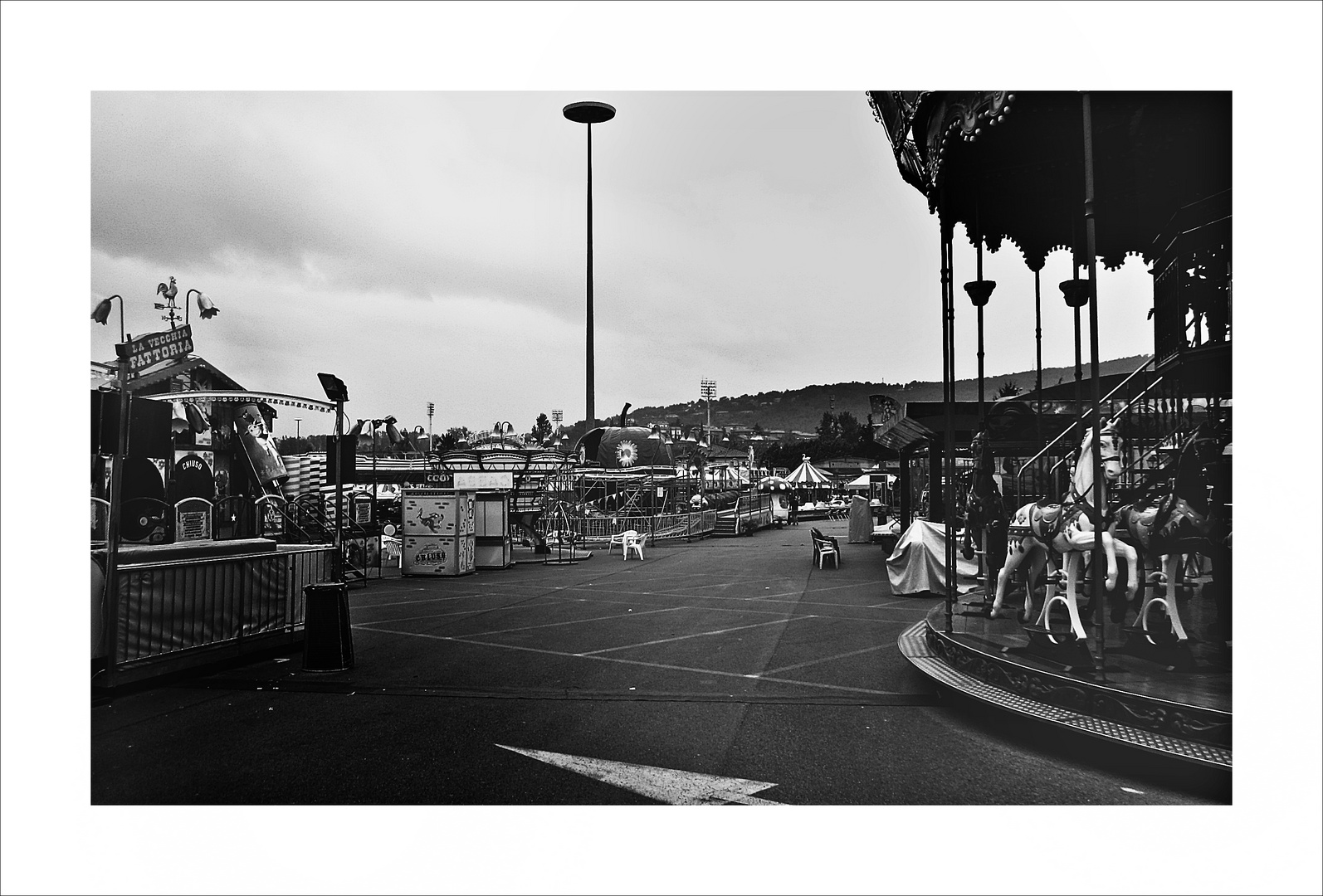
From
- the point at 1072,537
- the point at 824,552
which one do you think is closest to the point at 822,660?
the point at 1072,537

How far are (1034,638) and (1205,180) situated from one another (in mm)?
5641

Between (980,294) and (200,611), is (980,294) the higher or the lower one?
the higher one

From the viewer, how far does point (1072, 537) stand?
615cm

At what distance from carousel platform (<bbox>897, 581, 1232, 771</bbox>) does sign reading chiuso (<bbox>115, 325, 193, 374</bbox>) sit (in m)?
6.42

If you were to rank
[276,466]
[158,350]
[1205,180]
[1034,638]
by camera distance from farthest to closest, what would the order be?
1. [276,466]
2. [1205,180]
3. [158,350]
4. [1034,638]

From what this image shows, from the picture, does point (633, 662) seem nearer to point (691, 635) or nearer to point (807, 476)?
point (691, 635)

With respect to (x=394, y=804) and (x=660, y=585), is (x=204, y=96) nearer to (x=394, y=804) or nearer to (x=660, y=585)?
(x=394, y=804)

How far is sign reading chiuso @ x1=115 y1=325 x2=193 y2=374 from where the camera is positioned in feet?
21.2

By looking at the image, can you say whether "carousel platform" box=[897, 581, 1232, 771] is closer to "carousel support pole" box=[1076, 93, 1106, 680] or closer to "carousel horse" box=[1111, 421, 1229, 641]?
"carousel support pole" box=[1076, 93, 1106, 680]

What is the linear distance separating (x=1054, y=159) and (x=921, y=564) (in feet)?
18.8

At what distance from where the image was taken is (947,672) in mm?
5938

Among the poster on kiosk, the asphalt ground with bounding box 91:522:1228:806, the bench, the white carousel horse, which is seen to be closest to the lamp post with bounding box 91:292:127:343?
the asphalt ground with bounding box 91:522:1228:806

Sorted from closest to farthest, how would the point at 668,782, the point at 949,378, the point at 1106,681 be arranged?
the point at 668,782 < the point at 1106,681 < the point at 949,378

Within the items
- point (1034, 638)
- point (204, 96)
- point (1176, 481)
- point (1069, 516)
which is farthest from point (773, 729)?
point (204, 96)
